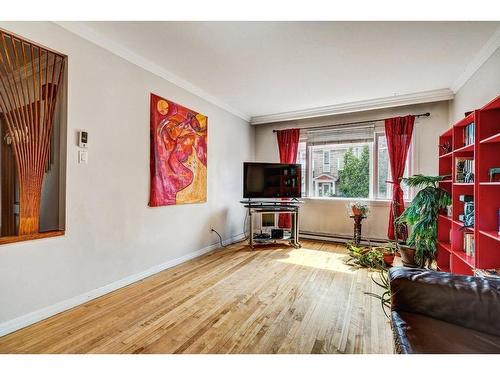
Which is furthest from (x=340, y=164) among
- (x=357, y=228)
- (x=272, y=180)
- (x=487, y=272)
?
(x=487, y=272)

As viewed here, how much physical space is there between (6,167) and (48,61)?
1087 mm

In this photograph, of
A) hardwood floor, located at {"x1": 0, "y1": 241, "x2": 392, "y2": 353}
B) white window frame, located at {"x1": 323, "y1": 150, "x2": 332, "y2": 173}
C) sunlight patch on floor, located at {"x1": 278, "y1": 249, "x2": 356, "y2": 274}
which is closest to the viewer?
hardwood floor, located at {"x1": 0, "y1": 241, "x2": 392, "y2": 353}

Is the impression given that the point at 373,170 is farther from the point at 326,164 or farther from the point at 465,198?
the point at 465,198

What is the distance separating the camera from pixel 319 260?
3355 mm

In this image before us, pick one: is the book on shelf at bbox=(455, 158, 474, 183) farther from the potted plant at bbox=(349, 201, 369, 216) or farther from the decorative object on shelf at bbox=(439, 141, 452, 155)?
the potted plant at bbox=(349, 201, 369, 216)

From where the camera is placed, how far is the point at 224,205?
4.15 metres

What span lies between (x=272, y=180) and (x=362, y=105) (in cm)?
190

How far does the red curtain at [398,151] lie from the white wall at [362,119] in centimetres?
14

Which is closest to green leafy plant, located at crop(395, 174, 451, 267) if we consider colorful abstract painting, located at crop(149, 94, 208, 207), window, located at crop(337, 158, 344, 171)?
window, located at crop(337, 158, 344, 171)

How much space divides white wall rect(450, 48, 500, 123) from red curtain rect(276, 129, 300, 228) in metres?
2.34

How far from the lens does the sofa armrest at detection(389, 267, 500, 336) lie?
1.15 m
